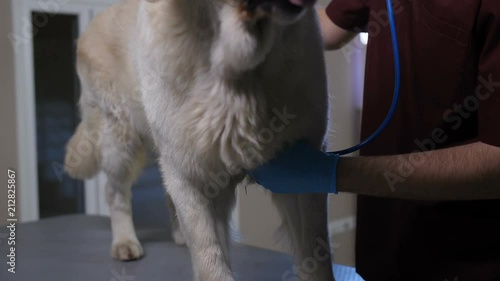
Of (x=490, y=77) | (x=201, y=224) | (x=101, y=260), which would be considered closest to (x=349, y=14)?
(x=490, y=77)

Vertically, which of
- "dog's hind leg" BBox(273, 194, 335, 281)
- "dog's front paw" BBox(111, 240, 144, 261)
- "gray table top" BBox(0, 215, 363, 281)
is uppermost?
"dog's hind leg" BBox(273, 194, 335, 281)

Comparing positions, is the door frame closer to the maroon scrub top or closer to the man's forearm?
the maroon scrub top

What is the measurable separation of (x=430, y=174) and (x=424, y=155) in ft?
0.11

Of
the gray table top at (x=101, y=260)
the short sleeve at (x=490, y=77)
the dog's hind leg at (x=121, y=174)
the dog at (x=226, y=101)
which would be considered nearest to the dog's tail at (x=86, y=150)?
the dog's hind leg at (x=121, y=174)

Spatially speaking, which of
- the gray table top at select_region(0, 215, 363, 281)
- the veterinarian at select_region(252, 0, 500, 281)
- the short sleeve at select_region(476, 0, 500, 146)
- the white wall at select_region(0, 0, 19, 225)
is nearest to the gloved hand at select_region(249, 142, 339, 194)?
the veterinarian at select_region(252, 0, 500, 281)

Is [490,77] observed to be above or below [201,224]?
above

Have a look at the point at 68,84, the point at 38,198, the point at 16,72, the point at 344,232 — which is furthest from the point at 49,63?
the point at 344,232

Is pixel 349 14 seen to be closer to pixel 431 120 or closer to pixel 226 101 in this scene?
pixel 431 120

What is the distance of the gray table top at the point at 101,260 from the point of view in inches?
49.3

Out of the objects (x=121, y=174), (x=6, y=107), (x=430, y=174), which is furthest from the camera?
(x=6, y=107)

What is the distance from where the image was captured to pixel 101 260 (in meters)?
1.37

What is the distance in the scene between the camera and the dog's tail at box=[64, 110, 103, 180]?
4.98 feet

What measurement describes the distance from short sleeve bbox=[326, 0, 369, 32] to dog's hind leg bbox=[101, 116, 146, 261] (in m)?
0.60

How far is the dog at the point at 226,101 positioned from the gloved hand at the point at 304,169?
0.08ft
